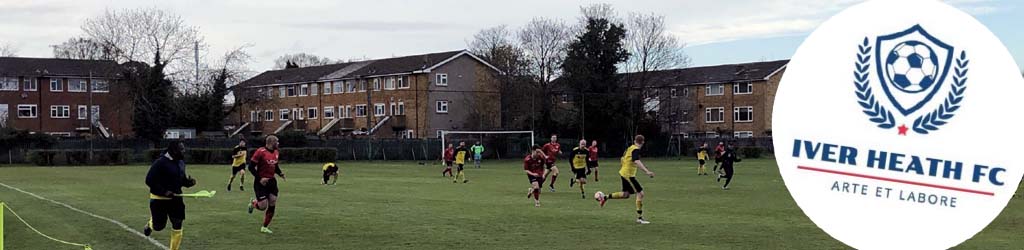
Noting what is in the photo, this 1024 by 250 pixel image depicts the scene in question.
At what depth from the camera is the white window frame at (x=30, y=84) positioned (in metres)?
92.9

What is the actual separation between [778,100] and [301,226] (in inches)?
613

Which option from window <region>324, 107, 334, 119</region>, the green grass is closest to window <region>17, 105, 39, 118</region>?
window <region>324, 107, 334, 119</region>

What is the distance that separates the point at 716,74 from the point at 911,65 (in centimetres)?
9568

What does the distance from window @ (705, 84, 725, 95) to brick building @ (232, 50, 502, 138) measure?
20188mm

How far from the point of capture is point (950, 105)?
3535 mm

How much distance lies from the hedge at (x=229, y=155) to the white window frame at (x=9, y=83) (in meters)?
34.3

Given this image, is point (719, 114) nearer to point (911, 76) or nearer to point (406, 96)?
point (406, 96)

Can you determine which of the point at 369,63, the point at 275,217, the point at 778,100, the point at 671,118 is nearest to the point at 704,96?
the point at 671,118

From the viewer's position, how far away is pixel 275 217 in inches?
795

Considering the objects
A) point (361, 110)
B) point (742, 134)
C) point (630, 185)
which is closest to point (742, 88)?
point (742, 134)

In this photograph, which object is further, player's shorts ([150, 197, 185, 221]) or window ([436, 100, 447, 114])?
window ([436, 100, 447, 114])

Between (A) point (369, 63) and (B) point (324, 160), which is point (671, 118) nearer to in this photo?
(A) point (369, 63)

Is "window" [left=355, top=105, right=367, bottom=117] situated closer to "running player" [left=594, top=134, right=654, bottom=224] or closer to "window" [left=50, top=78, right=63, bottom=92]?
"window" [left=50, top=78, right=63, bottom=92]

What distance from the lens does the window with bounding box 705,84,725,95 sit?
314 feet
